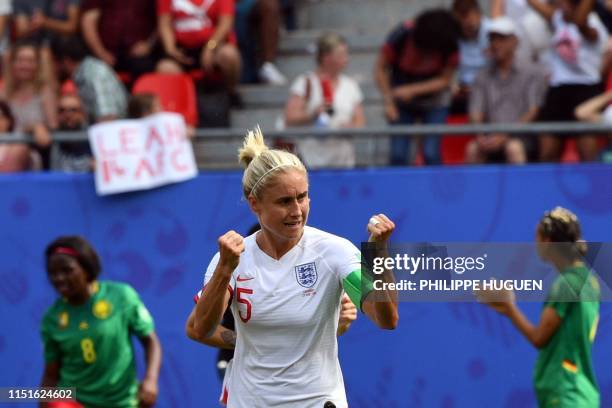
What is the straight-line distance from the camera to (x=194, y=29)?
429 inches

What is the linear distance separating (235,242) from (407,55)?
5280 mm

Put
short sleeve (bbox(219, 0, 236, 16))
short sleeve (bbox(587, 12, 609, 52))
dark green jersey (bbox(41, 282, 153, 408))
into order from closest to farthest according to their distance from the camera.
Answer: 1. dark green jersey (bbox(41, 282, 153, 408))
2. short sleeve (bbox(587, 12, 609, 52))
3. short sleeve (bbox(219, 0, 236, 16))

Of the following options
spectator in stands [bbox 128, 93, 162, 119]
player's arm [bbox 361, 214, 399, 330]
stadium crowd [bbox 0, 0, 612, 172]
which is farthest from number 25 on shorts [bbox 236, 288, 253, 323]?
spectator in stands [bbox 128, 93, 162, 119]

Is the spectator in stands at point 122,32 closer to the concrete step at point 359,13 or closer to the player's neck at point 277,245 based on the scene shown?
the concrete step at point 359,13

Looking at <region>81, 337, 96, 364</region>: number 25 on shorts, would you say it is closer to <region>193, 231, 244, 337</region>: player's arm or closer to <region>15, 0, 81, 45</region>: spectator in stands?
<region>193, 231, 244, 337</region>: player's arm

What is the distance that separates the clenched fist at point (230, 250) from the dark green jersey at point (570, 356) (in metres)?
2.37

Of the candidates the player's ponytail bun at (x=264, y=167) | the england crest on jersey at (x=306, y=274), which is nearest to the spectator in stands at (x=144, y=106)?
the player's ponytail bun at (x=264, y=167)

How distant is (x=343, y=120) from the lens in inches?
398

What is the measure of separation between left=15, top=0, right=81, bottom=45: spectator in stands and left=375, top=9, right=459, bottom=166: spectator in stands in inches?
119

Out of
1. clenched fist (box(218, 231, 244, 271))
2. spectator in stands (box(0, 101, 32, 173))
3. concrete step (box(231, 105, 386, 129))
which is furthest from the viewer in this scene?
concrete step (box(231, 105, 386, 129))

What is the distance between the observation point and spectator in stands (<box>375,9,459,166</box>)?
10227mm

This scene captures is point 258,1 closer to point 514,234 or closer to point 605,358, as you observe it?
point 514,234

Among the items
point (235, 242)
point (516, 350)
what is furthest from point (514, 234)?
point (235, 242)

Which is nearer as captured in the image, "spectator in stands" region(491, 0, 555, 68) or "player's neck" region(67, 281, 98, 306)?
"player's neck" region(67, 281, 98, 306)
